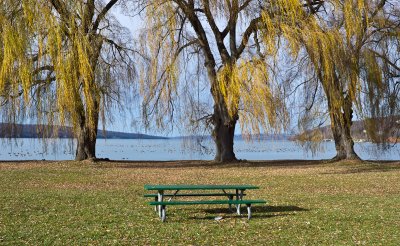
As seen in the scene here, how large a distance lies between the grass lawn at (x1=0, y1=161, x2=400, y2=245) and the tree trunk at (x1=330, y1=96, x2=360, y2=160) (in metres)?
3.99

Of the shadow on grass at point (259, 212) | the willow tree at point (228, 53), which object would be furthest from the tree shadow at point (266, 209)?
the willow tree at point (228, 53)

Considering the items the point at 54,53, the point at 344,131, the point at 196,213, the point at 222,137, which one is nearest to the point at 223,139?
the point at 222,137

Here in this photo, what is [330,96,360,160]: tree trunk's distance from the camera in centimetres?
1820

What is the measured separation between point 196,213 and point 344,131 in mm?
12495

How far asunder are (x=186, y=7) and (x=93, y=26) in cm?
315

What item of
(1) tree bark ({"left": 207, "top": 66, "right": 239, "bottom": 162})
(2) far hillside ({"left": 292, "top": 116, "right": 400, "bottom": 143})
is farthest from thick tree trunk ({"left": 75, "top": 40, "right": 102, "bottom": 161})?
(2) far hillside ({"left": 292, "top": 116, "right": 400, "bottom": 143})

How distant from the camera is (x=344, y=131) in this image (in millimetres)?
19656

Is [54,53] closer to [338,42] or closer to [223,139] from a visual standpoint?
[223,139]

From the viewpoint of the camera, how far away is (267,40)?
16156 millimetres

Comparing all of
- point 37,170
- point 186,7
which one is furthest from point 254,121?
point 37,170

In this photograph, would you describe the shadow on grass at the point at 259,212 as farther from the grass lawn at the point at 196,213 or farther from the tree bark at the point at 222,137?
the tree bark at the point at 222,137

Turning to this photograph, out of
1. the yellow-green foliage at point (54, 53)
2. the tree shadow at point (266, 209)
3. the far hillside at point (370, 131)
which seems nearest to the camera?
the tree shadow at point (266, 209)

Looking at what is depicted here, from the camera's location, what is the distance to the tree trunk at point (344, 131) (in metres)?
18.2

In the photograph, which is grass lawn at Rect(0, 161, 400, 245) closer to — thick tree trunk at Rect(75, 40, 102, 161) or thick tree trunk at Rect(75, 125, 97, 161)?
thick tree trunk at Rect(75, 40, 102, 161)
